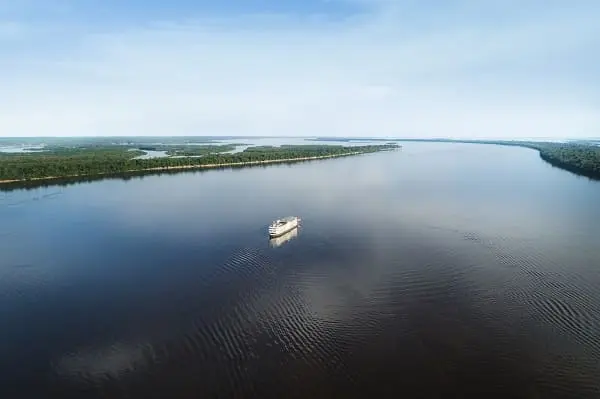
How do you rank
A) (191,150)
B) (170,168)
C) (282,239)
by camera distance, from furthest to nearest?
1. (191,150)
2. (170,168)
3. (282,239)

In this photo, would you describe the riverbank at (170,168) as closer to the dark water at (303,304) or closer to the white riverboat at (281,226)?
the dark water at (303,304)

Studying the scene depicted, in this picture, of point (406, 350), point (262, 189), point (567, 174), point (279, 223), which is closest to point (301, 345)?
point (406, 350)

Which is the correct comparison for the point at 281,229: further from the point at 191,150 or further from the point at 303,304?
the point at 191,150

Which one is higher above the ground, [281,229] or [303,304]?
[281,229]

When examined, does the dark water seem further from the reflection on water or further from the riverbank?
the riverbank

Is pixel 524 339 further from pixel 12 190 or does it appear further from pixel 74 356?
pixel 12 190

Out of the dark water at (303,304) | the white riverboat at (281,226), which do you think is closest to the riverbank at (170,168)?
the dark water at (303,304)

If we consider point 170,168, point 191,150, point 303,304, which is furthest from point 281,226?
point 191,150
